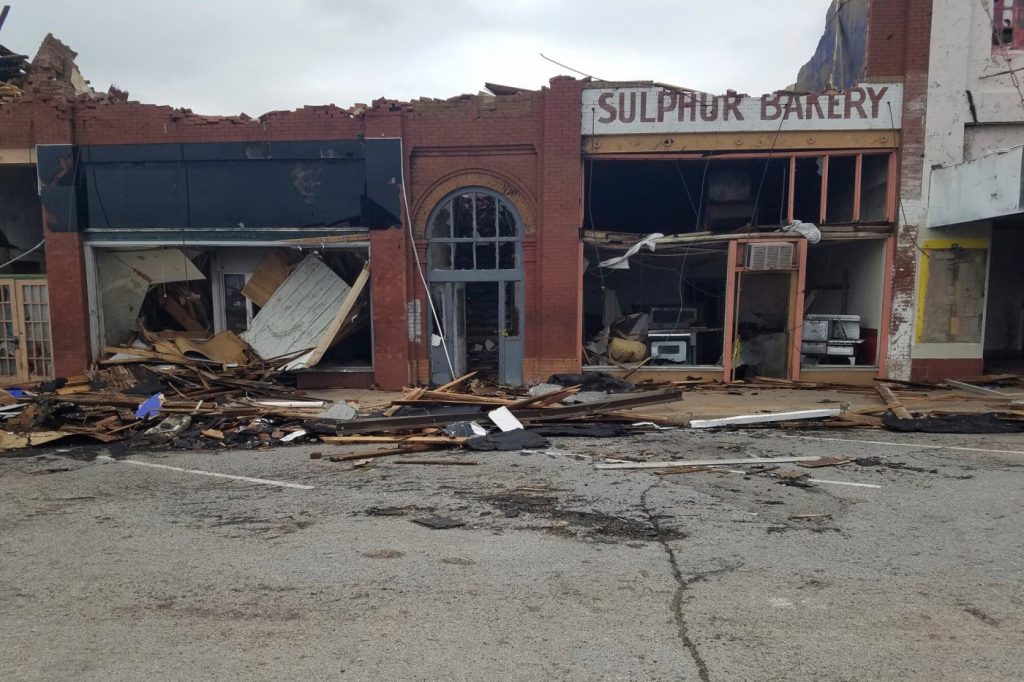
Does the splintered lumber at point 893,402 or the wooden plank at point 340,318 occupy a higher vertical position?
the wooden plank at point 340,318

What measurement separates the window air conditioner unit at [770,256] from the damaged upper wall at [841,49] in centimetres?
354

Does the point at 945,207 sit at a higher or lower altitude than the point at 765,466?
higher

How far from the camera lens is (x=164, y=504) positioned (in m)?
6.12

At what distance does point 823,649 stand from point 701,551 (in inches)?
53.3

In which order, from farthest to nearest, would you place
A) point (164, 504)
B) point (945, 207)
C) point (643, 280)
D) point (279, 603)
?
point (643, 280), point (945, 207), point (164, 504), point (279, 603)

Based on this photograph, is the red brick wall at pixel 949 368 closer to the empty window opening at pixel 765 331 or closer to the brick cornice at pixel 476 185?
the empty window opening at pixel 765 331

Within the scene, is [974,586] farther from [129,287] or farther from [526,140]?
[129,287]

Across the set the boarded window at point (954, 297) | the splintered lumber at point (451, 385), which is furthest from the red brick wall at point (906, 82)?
the splintered lumber at point (451, 385)

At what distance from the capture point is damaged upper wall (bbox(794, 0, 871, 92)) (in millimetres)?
12633

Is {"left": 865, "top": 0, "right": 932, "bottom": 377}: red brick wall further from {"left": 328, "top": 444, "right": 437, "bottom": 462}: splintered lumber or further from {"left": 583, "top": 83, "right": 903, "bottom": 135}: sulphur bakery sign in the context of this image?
{"left": 328, "top": 444, "right": 437, "bottom": 462}: splintered lumber

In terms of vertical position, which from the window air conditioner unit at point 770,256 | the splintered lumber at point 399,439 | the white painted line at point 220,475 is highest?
→ the window air conditioner unit at point 770,256

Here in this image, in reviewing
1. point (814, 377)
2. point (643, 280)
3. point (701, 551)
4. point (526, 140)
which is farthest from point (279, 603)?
point (643, 280)

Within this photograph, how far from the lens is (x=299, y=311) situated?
13391 millimetres

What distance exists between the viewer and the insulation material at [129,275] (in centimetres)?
1342
